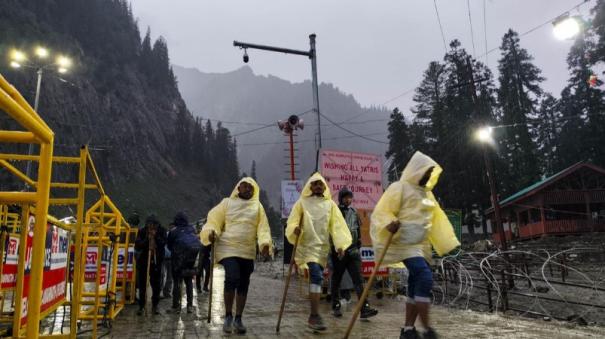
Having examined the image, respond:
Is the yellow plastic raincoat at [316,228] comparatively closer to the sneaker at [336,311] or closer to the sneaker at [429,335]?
the sneaker at [336,311]

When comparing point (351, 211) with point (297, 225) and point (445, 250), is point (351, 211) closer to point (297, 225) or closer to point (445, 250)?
point (297, 225)

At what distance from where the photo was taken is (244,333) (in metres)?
5.34

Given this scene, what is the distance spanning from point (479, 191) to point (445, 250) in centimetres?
4342

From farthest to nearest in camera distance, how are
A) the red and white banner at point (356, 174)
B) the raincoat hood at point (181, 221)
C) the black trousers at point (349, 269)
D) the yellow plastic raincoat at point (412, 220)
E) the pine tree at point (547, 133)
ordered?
1. the pine tree at point (547, 133)
2. the red and white banner at point (356, 174)
3. the raincoat hood at point (181, 221)
4. the black trousers at point (349, 269)
5. the yellow plastic raincoat at point (412, 220)

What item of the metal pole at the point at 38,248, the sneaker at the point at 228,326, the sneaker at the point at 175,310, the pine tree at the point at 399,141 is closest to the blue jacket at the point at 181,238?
the sneaker at the point at 175,310

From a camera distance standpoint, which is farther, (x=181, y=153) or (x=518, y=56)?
(x=181, y=153)

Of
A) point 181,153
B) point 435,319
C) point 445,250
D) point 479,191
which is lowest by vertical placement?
point 435,319

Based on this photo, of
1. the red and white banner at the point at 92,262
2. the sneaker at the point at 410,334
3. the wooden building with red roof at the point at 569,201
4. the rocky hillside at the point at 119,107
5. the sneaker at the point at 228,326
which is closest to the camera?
the sneaker at the point at 410,334

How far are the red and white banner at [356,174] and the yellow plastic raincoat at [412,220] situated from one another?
5.60 metres

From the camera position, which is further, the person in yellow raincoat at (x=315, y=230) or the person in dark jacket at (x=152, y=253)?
the person in dark jacket at (x=152, y=253)

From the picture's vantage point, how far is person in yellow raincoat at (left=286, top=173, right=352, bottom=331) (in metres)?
5.84

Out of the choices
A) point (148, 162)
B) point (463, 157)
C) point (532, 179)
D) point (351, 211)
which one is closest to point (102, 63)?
point (148, 162)

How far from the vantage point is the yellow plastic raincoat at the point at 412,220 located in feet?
15.1

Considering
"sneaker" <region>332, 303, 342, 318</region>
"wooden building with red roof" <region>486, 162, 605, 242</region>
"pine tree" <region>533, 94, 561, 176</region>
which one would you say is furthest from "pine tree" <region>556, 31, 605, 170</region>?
"sneaker" <region>332, 303, 342, 318</region>
